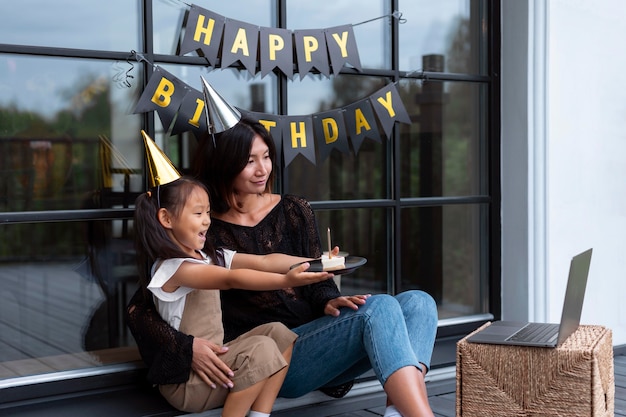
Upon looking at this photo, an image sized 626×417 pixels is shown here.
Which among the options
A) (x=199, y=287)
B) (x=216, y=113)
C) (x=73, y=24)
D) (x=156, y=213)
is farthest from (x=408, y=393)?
(x=73, y=24)

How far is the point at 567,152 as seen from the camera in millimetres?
3148

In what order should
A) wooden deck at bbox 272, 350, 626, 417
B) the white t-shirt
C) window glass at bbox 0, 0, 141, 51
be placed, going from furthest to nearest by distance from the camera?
wooden deck at bbox 272, 350, 626, 417 → window glass at bbox 0, 0, 141, 51 → the white t-shirt

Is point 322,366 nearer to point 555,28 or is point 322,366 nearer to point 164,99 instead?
point 164,99

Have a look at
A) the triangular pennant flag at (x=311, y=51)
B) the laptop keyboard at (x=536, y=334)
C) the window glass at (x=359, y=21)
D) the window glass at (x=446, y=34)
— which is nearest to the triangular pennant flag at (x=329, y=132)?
the triangular pennant flag at (x=311, y=51)

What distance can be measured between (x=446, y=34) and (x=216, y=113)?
3.93ft

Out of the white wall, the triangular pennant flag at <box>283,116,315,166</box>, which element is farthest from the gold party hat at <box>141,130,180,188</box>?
the white wall

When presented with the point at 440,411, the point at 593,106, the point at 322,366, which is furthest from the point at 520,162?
the point at 322,366

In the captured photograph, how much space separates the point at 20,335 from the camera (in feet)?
7.76

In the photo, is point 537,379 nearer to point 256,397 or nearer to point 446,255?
point 256,397

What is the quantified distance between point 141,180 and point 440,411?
1178 mm

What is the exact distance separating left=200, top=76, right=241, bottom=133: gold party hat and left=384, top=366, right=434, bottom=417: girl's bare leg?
0.80 m

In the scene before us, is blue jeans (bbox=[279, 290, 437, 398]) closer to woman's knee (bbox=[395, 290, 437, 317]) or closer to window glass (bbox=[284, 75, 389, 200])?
woman's knee (bbox=[395, 290, 437, 317])

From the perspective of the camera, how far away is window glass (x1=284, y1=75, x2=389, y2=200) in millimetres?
2816

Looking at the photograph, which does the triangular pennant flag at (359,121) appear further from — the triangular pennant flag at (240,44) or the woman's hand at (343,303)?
the woman's hand at (343,303)
